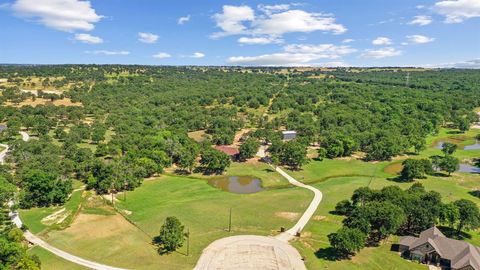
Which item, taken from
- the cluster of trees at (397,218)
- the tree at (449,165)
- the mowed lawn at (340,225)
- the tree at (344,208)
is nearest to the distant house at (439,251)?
the mowed lawn at (340,225)

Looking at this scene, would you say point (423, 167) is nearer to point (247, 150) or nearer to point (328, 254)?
point (247, 150)

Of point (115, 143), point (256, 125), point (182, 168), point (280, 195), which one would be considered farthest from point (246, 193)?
point (256, 125)

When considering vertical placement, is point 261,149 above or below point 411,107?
below

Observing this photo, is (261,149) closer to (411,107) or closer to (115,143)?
(115,143)

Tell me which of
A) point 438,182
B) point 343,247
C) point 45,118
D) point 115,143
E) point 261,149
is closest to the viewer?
point 343,247

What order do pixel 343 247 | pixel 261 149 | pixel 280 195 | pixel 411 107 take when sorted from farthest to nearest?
1. pixel 411 107
2. pixel 261 149
3. pixel 280 195
4. pixel 343 247

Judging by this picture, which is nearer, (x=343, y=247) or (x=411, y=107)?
(x=343, y=247)

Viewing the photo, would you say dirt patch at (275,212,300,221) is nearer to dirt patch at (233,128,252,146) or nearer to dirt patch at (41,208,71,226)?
dirt patch at (41,208,71,226)
